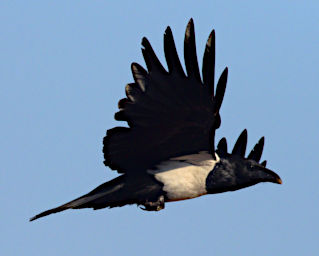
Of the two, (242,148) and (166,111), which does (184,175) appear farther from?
(242,148)

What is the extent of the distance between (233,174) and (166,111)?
5.94 ft

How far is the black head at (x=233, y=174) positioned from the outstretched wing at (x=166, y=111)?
591 mm

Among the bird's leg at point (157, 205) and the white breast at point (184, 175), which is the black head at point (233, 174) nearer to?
the white breast at point (184, 175)

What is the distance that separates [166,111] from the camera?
10.3 metres

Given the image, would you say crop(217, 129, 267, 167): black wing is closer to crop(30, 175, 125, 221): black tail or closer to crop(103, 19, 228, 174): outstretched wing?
crop(103, 19, 228, 174): outstretched wing

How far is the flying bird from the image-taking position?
32.8 feet

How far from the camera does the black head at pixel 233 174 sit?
11172 millimetres

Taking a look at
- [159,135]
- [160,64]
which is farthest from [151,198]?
[160,64]

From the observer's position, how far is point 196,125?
411 inches

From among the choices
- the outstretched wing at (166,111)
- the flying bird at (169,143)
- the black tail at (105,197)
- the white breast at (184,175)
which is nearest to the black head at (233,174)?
the flying bird at (169,143)

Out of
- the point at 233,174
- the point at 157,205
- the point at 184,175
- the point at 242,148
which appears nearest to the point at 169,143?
the point at 184,175

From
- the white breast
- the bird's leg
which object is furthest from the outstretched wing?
the bird's leg

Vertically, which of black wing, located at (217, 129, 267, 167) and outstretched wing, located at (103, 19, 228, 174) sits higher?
outstretched wing, located at (103, 19, 228, 174)

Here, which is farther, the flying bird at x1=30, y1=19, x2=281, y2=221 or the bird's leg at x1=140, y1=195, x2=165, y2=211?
the bird's leg at x1=140, y1=195, x2=165, y2=211
